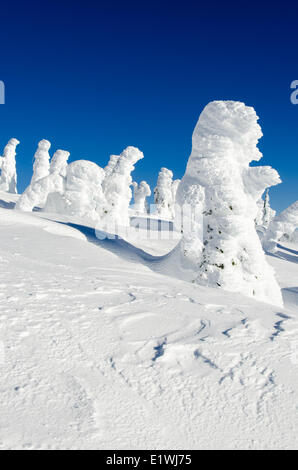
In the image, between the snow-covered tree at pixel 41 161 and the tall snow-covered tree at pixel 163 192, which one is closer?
the snow-covered tree at pixel 41 161

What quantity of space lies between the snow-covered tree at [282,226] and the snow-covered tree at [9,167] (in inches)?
1402

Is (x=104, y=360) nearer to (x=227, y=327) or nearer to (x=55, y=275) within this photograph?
(x=227, y=327)

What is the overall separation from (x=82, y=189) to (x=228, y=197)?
53.7ft

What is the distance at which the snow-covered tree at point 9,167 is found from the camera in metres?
46.0

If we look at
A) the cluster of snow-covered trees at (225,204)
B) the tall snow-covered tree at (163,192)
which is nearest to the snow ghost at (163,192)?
the tall snow-covered tree at (163,192)

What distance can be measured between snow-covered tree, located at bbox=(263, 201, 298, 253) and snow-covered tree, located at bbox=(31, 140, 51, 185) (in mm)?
27865

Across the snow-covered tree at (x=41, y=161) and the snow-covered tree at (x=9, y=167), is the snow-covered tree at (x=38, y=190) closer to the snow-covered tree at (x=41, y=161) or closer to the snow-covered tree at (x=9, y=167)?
the snow-covered tree at (x=41, y=161)

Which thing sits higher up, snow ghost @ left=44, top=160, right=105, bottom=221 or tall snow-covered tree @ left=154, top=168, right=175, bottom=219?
tall snow-covered tree @ left=154, top=168, right=175, bottom=219

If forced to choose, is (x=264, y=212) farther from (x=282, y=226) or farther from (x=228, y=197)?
(x=228, y=197)

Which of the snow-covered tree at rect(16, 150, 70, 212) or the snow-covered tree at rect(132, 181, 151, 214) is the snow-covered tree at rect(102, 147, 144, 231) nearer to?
the snow-covered tree at rect(16, 150, 70, 212)

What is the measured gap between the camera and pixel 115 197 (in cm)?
2848

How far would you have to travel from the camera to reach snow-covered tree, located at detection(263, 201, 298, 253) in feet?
88.0

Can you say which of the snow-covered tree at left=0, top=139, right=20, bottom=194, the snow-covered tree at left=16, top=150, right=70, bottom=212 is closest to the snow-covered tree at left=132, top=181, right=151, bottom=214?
the snow-covered tree at left=0, top=139, right=20, bottom=194

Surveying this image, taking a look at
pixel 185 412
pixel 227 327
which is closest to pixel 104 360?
pixel 185 412
